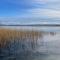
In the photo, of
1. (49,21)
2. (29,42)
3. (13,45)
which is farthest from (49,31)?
(13,45)

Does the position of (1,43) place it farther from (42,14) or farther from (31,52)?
(42,14)

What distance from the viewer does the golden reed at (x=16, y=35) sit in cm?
100

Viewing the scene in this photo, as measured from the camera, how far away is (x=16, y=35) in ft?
3.31

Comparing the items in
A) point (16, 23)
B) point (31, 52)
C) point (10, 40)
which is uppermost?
point (16, 23)

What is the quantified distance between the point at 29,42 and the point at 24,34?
8 centimetres

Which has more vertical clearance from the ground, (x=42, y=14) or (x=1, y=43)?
(x=42, y=14)

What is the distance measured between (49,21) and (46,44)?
20 cm

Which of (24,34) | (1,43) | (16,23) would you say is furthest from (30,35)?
(1,43)

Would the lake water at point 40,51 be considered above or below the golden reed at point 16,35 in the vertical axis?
below

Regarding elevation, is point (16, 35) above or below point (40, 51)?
above

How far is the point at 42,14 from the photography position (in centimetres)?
99

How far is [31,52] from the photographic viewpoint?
3.38 ft

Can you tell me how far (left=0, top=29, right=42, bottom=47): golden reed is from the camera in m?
1.00

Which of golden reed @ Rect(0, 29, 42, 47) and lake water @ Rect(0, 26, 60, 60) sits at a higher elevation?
golden reed @ Rect(0, 29, 42, 47)
